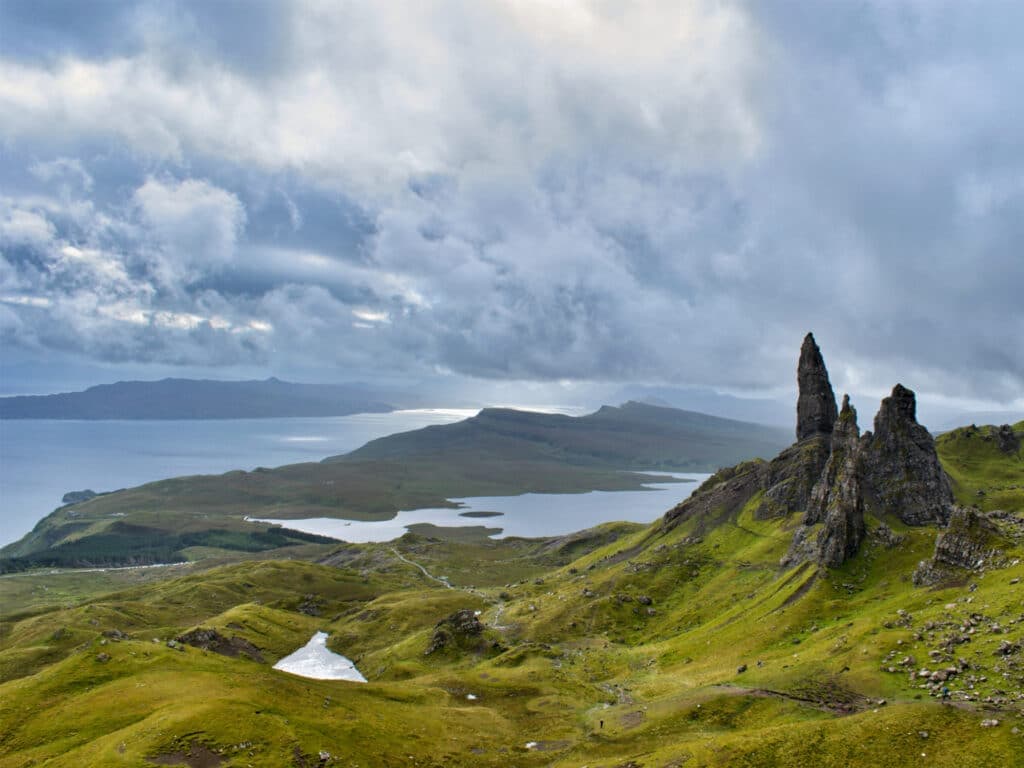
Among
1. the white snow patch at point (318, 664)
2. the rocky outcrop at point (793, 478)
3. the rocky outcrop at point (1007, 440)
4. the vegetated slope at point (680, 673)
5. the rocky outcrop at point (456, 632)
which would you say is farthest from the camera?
the rocky outcrop at point (1007, 440)

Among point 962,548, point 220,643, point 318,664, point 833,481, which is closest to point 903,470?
point 833,481

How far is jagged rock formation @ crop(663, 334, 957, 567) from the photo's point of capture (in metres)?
103

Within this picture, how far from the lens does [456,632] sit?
123750 millimetres

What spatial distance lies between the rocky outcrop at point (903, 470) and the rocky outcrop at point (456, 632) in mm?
77249

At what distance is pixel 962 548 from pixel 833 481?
5325 centimetres

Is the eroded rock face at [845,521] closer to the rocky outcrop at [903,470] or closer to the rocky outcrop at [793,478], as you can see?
the rocky outcrop at [903,470]

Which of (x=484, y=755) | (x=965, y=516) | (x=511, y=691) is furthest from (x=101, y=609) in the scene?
(x=965, y=516)

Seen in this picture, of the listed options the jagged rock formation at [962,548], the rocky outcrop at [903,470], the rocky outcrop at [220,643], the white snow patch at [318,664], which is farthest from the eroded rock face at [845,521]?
the rocky outcrop at [220,643]

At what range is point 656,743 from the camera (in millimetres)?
62812

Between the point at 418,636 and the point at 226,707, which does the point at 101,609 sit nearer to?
the point at 418,636

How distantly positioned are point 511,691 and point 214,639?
234 ft

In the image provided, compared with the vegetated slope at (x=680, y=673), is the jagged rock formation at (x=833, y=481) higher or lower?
higher

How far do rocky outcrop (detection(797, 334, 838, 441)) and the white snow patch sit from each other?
130m

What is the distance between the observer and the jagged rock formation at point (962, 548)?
7544cm
